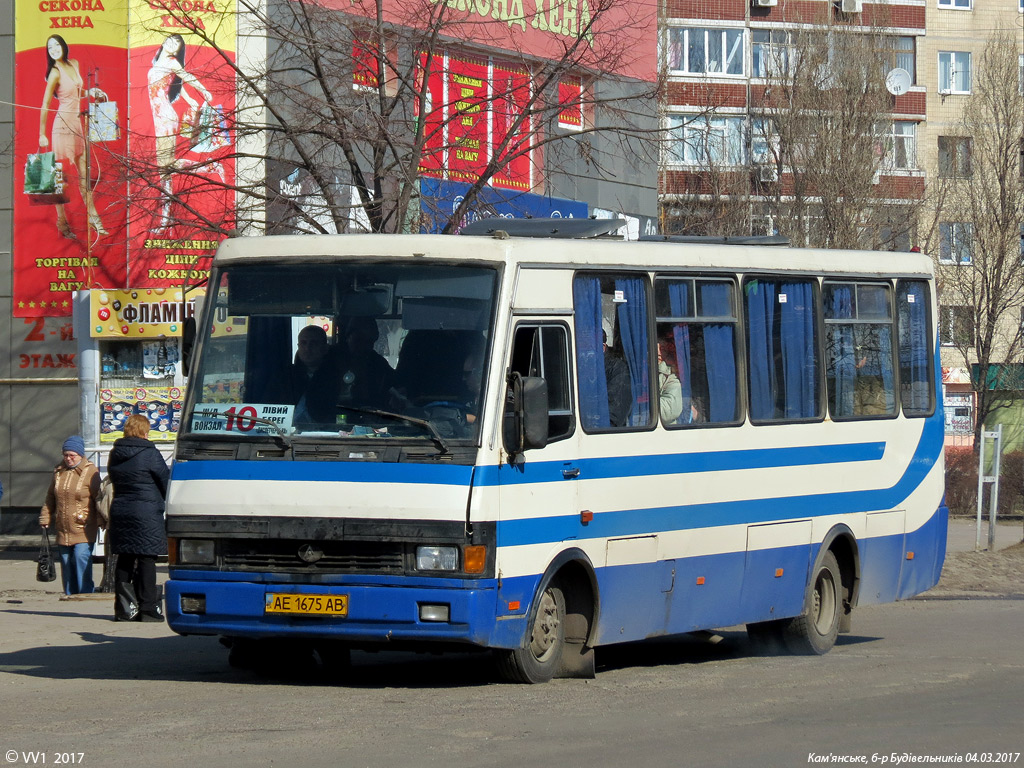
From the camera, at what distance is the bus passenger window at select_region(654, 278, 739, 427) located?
11.8 meters

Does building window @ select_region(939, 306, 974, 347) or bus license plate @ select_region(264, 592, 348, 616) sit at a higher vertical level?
building window @ select_region(939, 306, 974, 347)

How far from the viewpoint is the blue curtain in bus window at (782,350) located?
1270 cm

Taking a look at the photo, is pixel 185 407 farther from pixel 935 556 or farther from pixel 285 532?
pixel 935 556

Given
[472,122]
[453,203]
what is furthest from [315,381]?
[472,122]

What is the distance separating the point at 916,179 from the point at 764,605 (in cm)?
3583

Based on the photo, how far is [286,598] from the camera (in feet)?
32.5

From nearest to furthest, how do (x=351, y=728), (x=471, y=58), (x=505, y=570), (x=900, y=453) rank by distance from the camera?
(x=351, y=728) → (x=505, y=570) → (x=900, y=453) → (x=471, y=58)

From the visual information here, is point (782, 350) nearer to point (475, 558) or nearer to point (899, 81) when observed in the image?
point (475, 558)

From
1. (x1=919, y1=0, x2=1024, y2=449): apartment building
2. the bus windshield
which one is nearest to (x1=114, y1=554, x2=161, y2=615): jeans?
the bus windshield

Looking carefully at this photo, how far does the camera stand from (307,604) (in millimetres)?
9836

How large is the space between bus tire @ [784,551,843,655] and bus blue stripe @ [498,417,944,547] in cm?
49

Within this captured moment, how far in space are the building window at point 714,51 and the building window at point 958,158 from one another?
32.2ft

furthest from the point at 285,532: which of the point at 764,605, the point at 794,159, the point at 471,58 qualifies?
the point at 794,159

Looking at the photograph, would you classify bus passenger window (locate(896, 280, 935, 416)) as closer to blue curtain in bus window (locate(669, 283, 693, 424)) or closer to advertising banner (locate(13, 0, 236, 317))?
blue curtain in bus window (locate(669, 283, 693, 424))
